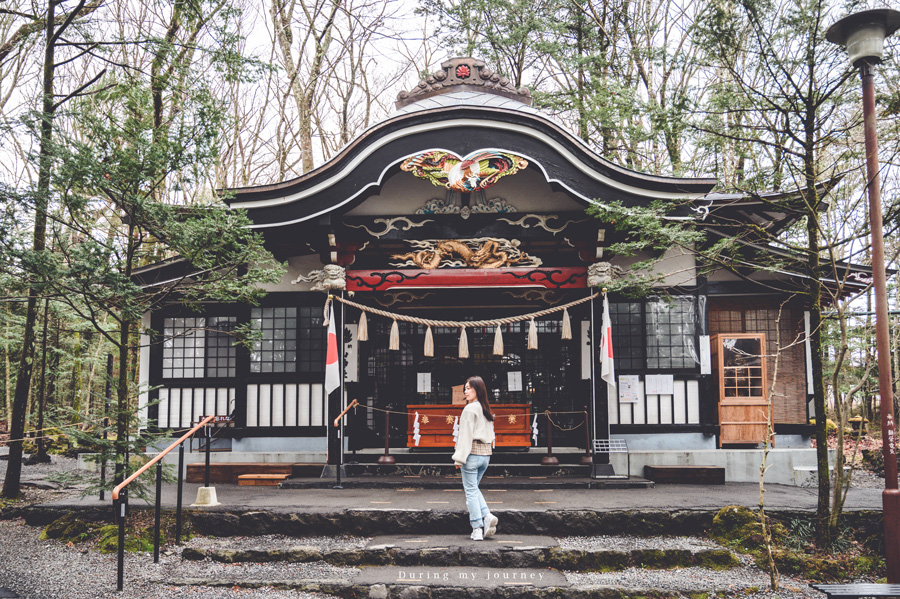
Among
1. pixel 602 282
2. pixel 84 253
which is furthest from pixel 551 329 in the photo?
pixel 84 253

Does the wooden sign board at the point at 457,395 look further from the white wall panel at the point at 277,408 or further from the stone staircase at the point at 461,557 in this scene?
the stone staircase at the point at 461,557

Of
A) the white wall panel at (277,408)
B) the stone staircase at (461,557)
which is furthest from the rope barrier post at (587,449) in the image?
the white wall panel at (277,408)

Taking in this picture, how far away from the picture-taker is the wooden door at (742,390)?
11.1 metres

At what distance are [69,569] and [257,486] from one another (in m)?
3.74

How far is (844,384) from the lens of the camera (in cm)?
1727

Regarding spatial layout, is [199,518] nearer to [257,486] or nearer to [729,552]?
[257,486]

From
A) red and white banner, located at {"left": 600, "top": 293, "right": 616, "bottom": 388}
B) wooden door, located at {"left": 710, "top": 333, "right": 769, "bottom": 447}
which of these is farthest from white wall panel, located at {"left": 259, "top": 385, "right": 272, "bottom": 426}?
wooden door, located at {"left": 710, "top": 333, "right": 769, "bottom": 447}

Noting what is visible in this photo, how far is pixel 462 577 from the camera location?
6438mm

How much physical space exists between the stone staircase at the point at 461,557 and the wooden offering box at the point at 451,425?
12.9 feet

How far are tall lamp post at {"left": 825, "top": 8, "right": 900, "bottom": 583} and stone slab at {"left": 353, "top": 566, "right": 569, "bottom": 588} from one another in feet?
10.6

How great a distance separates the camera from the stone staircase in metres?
6.25

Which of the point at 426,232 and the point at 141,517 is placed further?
the point at 426,232

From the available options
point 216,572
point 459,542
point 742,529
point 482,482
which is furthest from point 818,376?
point 216,572

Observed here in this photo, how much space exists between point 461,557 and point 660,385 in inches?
229
